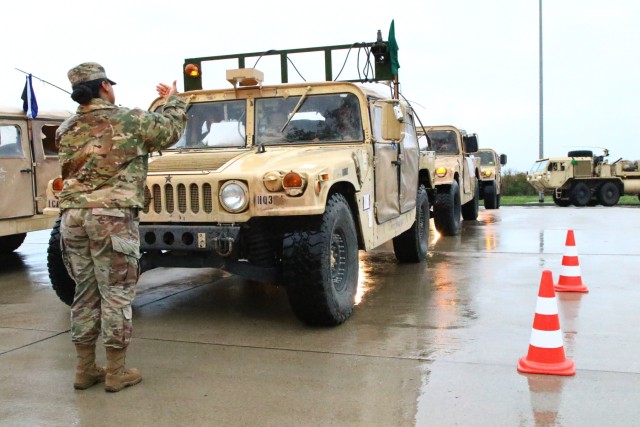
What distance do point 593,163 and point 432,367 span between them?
20.4 metres

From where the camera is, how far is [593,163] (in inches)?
875

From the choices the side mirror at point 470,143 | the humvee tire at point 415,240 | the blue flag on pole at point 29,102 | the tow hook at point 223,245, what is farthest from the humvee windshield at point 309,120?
the side mirror at point 470,143

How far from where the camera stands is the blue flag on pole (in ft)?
26.7

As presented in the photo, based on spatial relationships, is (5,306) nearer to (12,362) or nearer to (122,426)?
(12,362)

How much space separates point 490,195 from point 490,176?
2.64ft

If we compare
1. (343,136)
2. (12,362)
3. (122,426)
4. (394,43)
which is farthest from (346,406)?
(394,43)

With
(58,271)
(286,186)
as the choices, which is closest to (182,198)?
(286,186)

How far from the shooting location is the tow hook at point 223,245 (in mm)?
4285

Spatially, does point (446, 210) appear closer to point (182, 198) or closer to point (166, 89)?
point (182, 198)

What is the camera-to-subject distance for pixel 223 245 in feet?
14.1

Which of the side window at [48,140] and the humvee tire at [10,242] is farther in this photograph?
the humvee tire at [10,242]

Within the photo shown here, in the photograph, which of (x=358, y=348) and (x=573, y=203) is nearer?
(x=358, y=348)

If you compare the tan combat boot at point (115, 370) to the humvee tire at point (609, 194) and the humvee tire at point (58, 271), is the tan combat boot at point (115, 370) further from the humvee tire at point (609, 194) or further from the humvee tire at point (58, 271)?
the humvee tire at point (609, 194)

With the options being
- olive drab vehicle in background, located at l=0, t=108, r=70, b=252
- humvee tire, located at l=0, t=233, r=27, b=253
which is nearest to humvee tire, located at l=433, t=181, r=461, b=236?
olive drab vehicle in background, located at l=0, t=108, r=70, b=252
